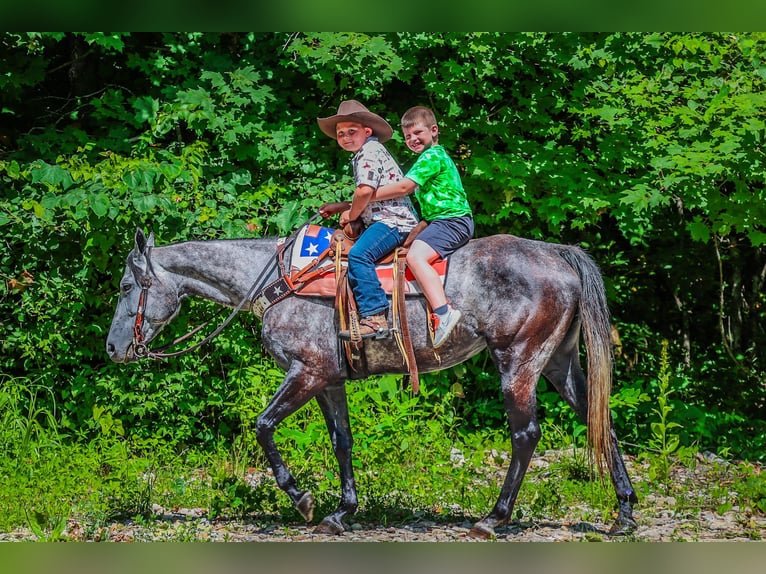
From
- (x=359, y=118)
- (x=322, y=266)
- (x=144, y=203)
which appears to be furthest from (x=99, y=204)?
(x=359, y=118)

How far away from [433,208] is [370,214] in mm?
410

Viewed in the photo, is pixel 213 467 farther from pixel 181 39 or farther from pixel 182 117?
pixel 181 39

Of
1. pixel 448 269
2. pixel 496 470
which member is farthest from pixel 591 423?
pixel 496 470

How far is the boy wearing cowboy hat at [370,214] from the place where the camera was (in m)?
6.03

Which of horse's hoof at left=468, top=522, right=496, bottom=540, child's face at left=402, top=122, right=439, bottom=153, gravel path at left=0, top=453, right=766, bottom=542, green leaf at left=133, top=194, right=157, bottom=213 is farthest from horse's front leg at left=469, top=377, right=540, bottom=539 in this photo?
green leaf at left=133, top=194, right=157, bottom=213

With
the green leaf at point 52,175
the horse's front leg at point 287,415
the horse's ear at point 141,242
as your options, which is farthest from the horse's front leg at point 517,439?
the green leaf at point 52,175

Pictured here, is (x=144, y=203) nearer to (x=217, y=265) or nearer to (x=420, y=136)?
(x=217, y=265)

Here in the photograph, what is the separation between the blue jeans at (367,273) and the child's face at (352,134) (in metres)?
0.63

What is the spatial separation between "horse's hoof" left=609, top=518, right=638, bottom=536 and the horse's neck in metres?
2.78

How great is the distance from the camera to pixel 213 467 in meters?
8.25

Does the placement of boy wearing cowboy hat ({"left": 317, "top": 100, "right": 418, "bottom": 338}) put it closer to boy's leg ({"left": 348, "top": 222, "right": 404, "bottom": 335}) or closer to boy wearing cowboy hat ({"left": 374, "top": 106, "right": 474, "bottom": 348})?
boy's leg ({"left": 348, "top": 222, "right": 404, "bottom": 335})

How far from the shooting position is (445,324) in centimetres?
598
